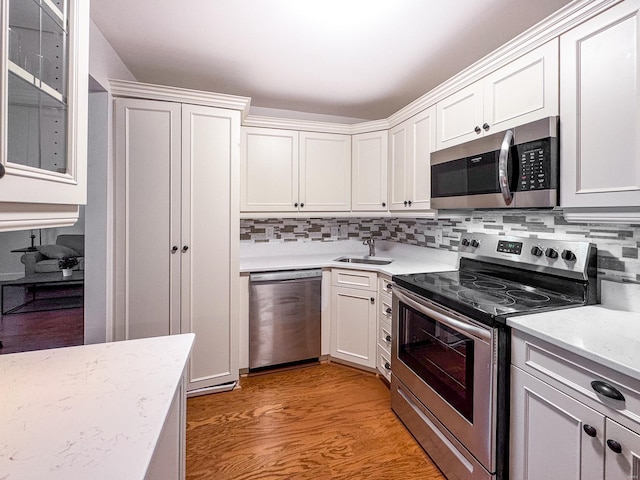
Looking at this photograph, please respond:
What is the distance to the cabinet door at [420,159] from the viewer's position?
2.26 meters

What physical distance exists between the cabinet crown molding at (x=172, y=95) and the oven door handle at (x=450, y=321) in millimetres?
1800

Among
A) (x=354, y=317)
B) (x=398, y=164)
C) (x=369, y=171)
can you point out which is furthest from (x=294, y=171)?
(x=354, y=317)

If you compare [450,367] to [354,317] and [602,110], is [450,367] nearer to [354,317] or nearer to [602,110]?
[354,317]

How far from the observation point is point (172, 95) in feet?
6.96

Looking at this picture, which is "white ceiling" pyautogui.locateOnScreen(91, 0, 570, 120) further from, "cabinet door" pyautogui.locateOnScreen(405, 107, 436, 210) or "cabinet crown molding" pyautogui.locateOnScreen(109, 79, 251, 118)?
"cabinet door" pyautogui.locateOnScreen(405, 107, 436, 210)

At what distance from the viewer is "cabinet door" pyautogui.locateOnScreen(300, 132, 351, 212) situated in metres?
2.89

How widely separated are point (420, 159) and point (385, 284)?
1.00m

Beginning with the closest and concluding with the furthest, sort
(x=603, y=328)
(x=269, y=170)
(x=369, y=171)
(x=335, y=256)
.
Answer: (x=603, y=328) → (x=269, y=170) → (x=369, y=171) → (x=335, y=256)

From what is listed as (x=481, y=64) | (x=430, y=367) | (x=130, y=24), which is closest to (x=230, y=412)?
(x=430, y=367)

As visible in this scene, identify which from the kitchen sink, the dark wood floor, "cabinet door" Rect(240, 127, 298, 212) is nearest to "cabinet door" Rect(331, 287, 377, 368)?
the kitchen sink

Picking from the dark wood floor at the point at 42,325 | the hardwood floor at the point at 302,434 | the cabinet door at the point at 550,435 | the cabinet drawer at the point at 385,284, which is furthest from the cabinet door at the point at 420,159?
the dark wood floor at the point at 42,325

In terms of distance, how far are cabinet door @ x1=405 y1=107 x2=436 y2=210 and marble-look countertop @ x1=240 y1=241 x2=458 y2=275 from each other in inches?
20.6

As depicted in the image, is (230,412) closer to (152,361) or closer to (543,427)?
(152,361)

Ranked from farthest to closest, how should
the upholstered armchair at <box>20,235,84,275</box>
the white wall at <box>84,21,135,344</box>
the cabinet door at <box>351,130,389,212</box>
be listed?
the upholstered armchair at <box>20,235,84,275</box> < the cabinet door at <box>351,130,389,212</box> < the white wall at <box>84,21,135,344</box>
